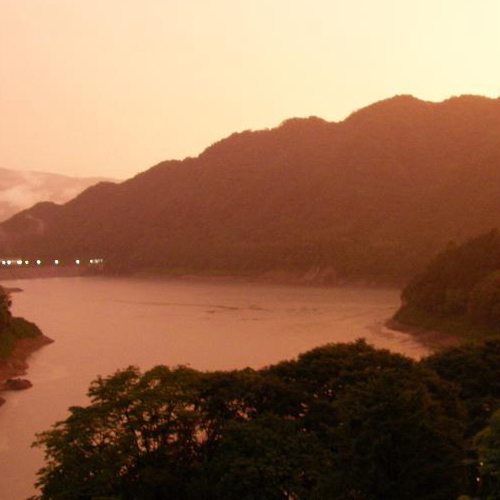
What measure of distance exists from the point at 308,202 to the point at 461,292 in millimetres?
44315

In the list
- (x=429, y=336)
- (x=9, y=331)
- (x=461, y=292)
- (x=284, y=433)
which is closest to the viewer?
(x=284, y=433)

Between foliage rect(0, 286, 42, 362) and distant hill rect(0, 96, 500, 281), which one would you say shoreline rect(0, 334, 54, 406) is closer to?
foliage rect(0, 286, 42, 362)

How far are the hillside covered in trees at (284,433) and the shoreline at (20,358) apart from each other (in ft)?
20.7

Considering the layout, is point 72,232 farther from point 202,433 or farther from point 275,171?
point 202,433

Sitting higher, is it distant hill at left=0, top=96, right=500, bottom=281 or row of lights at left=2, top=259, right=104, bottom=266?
distant hill at left=0, top=96, right=500, bottom=281

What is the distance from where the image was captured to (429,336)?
1984 cm

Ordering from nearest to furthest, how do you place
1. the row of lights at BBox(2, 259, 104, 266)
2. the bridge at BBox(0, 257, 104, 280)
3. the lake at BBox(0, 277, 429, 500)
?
the lake at BBox(0, 277, 429, 500) < the bridge at BBox(0, 257, 104, 280) < the row of lights at BBox(2, 259, 104, 266)

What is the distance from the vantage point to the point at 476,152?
6397cm

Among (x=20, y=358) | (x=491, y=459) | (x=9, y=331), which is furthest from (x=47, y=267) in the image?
(x=491, y=459)

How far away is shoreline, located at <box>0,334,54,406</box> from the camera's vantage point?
15.2m

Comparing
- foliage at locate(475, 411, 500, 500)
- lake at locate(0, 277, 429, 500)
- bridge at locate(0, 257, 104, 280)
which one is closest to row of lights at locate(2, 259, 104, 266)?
bridge at locate(0, 257, 104, 280)

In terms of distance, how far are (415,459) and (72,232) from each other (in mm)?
77186

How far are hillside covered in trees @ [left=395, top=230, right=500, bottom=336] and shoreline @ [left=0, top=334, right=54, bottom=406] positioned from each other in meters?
9.87

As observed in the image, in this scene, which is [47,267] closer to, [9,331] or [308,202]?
[308,202]
